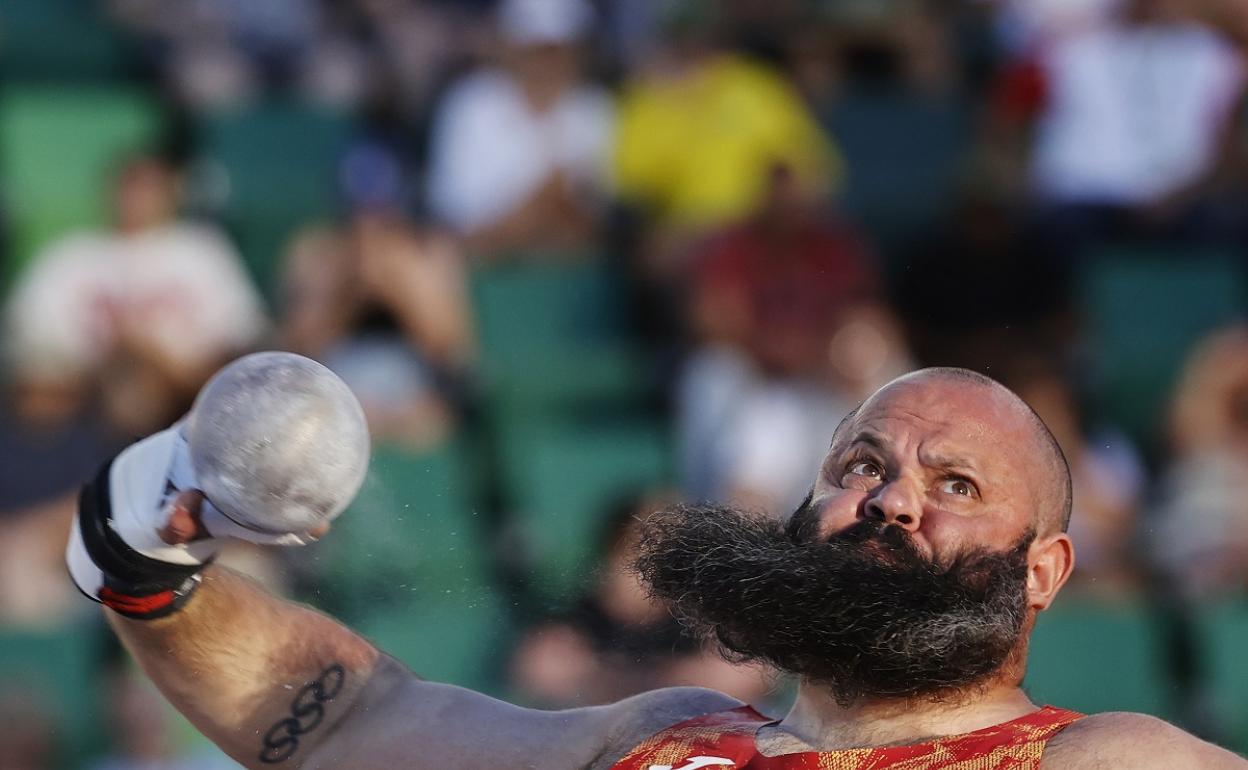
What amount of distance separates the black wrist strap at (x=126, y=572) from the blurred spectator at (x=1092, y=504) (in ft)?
13.1

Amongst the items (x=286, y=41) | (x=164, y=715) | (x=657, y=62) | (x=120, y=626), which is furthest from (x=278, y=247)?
(x=120, y=626)

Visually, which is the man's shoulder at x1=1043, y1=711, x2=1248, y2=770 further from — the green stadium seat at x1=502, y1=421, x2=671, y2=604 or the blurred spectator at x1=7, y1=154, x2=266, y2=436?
the blurred spectator at x1=7, y1=154, x2=266, y2=436

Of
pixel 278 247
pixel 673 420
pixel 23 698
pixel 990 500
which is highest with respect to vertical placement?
pixel 278 247

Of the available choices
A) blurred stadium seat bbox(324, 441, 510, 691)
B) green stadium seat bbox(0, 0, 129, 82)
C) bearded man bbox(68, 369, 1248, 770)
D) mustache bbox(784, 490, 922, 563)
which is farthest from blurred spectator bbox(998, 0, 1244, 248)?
mustache bbox(784, 490, 922, 563)

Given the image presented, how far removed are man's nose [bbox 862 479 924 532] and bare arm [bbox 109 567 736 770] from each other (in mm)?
583

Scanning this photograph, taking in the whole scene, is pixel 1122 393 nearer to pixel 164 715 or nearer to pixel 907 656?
pixel 164 715

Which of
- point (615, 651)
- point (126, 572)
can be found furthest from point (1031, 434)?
point (126, 572)

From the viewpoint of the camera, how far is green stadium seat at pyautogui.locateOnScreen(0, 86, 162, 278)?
8297 millimetres

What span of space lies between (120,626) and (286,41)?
20.0ft

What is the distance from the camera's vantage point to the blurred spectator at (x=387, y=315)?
7.30 meters

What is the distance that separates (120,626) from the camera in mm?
3605

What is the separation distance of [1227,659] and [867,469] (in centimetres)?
373

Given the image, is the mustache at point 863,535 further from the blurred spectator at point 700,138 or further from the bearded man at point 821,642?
the blurred spectator at point 700,138

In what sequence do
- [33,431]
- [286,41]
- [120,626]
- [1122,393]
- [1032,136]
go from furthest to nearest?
[286,41] → [1032,136] → [1122,393] → [33,431] → [120,626]
